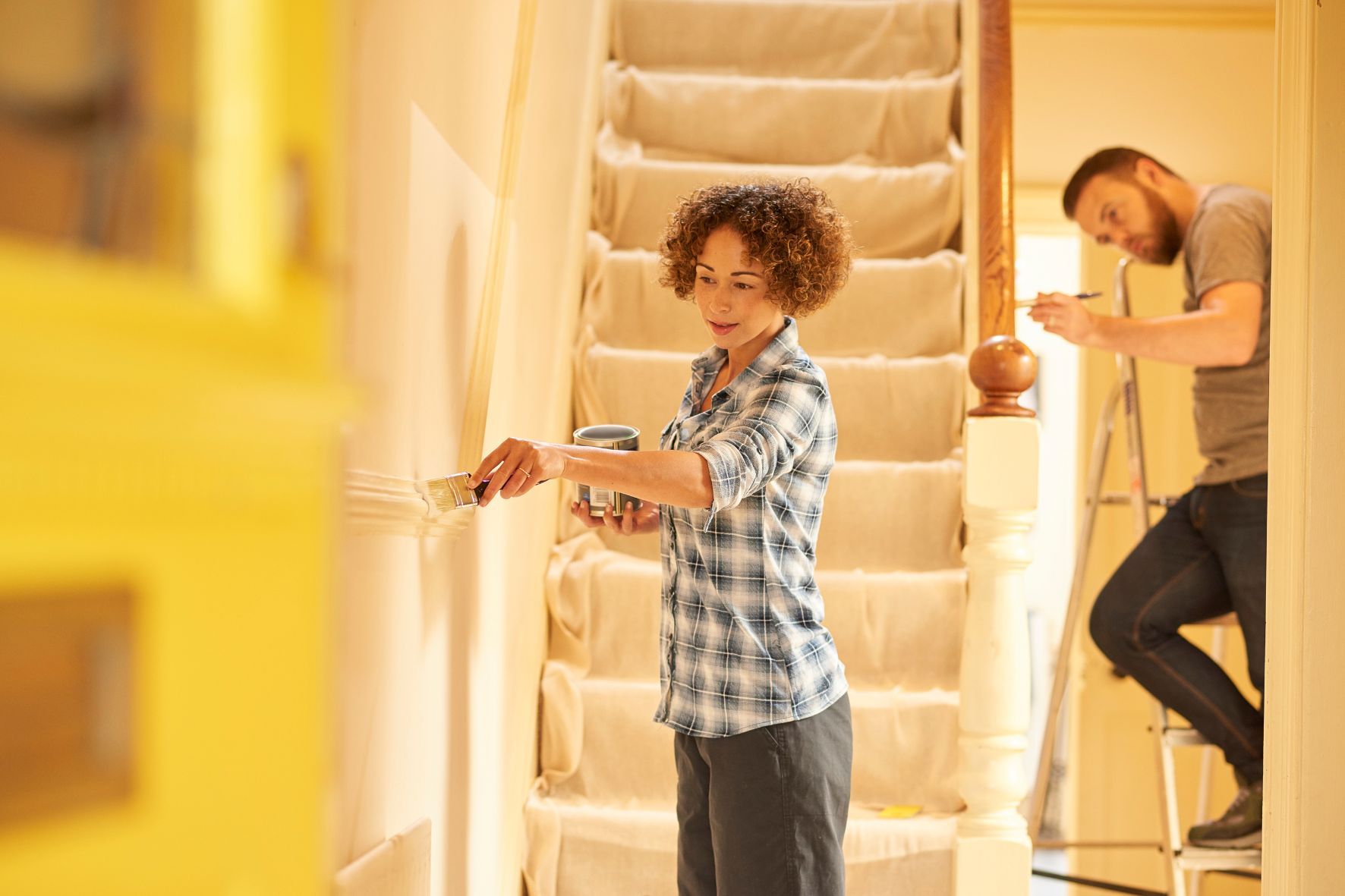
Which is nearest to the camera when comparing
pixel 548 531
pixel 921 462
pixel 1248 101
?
pixel 548 531

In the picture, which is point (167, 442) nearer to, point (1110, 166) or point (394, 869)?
point (394, 869)

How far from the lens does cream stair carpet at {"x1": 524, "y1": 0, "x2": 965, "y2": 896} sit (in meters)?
2.24

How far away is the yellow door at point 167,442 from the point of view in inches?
11.8

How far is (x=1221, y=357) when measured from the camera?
2.27 metres

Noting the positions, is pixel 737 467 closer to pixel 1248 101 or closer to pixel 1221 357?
pixel 1221 357

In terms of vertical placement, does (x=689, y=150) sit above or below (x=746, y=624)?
above

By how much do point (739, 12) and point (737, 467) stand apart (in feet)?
8.10

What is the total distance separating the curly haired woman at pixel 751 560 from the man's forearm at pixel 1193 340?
913 millimetres

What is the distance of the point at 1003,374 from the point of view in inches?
70.1

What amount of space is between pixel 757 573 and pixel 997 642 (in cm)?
52

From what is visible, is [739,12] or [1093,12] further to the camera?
[1093,12]

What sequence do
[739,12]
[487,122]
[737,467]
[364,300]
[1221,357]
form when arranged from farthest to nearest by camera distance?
[739,12], [1221,357], [487,122], [737,467], [364,300]

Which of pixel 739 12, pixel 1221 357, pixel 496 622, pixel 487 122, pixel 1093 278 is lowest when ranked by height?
pixel 496 622

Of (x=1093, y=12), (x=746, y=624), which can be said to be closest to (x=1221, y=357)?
(x=746, y=624)
